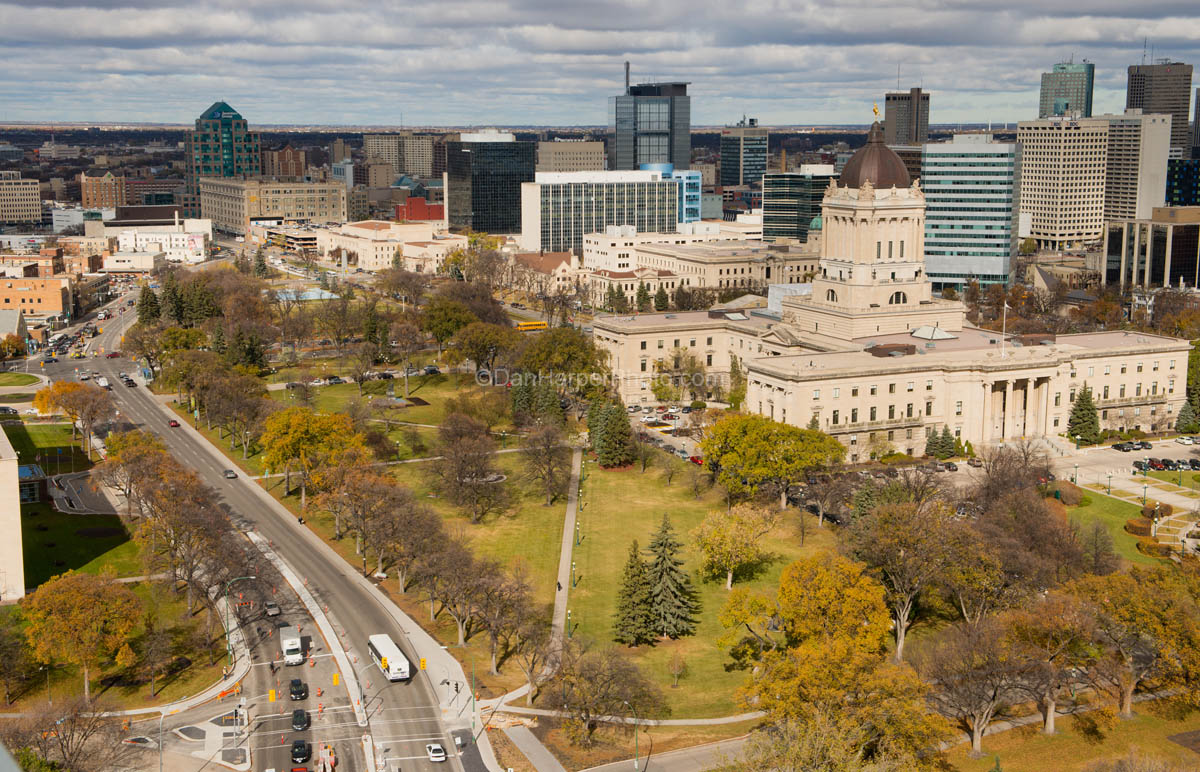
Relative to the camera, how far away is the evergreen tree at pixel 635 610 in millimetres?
61188

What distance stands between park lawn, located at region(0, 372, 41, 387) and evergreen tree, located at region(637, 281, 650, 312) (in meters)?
75.9

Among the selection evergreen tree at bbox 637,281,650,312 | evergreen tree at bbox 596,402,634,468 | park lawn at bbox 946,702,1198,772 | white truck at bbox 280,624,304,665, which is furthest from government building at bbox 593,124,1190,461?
white truck at bbox 280,624,304,665

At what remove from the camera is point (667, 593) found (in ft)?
206

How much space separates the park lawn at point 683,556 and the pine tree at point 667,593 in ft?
2.44

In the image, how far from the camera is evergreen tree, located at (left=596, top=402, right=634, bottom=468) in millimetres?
94250

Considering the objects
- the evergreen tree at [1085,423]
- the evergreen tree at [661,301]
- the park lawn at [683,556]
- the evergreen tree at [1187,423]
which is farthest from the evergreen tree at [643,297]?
the evergreen tree at [1187,423]

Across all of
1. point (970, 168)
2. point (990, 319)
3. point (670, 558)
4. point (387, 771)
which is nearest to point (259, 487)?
point (670, 558)

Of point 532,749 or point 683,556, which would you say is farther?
point 683,556

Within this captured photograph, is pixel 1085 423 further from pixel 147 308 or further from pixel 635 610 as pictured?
pixel 147 308

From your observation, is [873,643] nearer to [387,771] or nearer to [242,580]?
[387,771]

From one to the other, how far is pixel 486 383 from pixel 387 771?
7743cm

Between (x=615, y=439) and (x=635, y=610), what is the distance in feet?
111

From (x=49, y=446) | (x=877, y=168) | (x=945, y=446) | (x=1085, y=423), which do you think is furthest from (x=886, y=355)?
(x=49, y=446)

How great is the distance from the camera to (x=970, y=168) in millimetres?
175125
